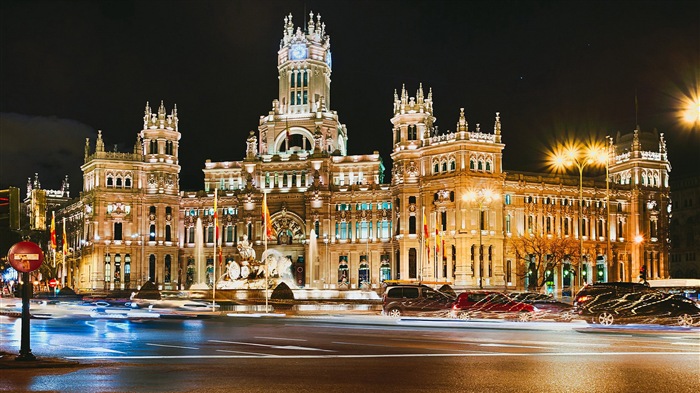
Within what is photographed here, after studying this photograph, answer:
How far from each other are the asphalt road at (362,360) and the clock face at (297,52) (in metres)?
103

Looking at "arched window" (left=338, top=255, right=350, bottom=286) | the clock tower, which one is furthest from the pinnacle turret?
"arched window" (left=338, top=255, right=350, bottom=286)

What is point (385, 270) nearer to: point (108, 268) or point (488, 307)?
point (108, 268)

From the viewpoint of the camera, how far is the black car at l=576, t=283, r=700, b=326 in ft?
129

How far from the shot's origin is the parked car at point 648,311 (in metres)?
39.2

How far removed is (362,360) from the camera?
2306cm

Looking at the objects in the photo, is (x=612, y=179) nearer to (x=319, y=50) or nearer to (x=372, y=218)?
(x=372, y=218)

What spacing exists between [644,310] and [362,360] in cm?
2123

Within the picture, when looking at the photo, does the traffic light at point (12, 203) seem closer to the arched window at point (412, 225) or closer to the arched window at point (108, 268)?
the arched window at point (412, 225)

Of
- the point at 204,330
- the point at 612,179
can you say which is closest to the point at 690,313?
the point at 204,330

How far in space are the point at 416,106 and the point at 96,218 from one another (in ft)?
160

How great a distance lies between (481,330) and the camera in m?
38.1

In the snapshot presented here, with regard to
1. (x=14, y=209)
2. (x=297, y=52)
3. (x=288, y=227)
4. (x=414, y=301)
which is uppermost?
(x=297, y=52)

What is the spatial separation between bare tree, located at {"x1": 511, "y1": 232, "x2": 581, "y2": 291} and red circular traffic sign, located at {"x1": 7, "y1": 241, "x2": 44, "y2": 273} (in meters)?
90.0

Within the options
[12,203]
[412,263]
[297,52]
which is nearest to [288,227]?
[412,263]
